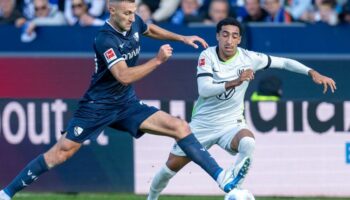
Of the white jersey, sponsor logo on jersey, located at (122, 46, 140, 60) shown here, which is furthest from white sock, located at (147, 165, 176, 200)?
sponsor logo on jersey, located at (122, 46, 140, 60)

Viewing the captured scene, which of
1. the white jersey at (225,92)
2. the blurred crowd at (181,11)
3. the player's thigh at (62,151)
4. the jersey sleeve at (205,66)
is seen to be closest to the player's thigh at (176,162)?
the white jersey at (225,92)

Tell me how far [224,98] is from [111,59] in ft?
4.03

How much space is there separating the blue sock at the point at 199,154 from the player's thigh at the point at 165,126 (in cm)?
6

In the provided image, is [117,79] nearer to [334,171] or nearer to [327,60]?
[334,171]

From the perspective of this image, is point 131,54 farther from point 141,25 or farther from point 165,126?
point 165,126

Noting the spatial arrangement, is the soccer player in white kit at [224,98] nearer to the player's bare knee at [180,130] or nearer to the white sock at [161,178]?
the white sock at [161,178]

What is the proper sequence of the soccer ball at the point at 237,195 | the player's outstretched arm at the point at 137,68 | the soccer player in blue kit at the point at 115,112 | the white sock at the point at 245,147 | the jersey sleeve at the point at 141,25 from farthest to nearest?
the jersey sleeve at the point at 141,25 < the white sock at the point at 245,147 < the soccer player in blue kit at the point at 115,112 < the soccer ball at the point at 237,195 < the player's outstretched arm at the point at 137,68

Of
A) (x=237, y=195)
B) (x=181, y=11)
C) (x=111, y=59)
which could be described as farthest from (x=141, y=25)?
(x=181, y=11)

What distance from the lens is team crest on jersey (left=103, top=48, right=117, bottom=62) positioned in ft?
33.7

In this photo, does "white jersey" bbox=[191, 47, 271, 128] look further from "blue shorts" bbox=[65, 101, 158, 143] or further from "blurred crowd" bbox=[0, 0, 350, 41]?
"blurred crowd" bbox=[0, 0, 350, 41]

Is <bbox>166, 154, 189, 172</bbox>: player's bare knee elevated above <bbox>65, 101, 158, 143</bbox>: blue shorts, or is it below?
below

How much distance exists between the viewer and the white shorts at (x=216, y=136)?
36.0ft

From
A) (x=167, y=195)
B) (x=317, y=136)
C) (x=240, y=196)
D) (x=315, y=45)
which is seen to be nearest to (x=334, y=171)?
(x=317, y=136)

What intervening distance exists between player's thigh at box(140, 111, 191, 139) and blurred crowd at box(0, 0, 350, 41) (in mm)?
5983
